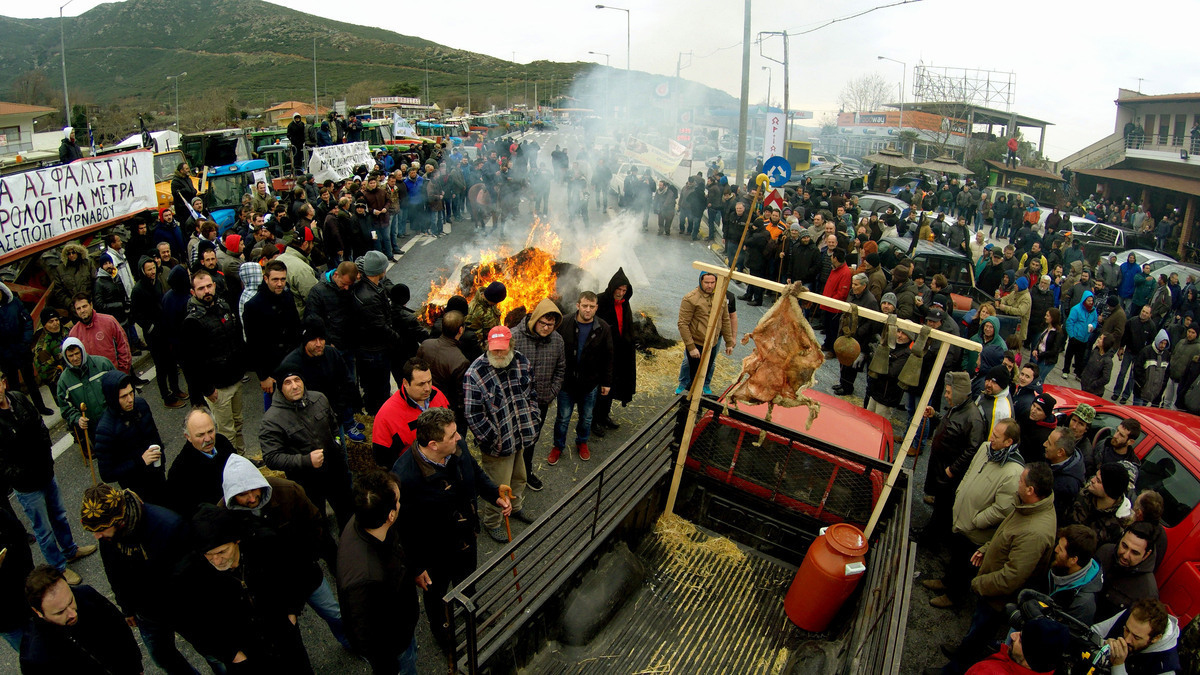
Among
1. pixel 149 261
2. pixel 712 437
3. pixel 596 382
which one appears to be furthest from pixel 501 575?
pixel 149 261

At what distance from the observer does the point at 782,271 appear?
43.3 ft

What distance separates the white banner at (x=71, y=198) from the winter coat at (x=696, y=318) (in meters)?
9.30

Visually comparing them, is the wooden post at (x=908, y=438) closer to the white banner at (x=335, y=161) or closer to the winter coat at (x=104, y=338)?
the winter coat at (x=104, y=338)

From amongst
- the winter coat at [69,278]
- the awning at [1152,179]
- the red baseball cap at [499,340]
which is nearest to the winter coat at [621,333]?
the red baseball cap at [499,340]

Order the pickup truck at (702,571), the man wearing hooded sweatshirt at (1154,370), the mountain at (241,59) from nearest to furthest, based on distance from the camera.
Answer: the pickup truck at (702,571) < the man wearing hooded sweatshirt at (1154,370) < the mountain at (241,59)

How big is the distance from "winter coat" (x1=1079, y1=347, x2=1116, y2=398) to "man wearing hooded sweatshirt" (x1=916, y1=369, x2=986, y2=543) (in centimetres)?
514

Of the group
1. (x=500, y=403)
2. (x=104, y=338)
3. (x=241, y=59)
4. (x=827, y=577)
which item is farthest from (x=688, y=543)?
(x=241, y=59)

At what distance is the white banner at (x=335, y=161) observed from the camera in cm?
1827

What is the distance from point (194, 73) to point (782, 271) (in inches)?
5320

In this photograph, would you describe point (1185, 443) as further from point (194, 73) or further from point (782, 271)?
point (194, 73)

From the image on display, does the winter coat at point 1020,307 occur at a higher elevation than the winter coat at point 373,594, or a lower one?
higher

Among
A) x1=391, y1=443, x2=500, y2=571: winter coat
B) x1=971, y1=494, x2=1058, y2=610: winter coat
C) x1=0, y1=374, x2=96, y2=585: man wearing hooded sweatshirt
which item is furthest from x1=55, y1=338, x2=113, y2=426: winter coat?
x1=971, y1=494, x2=1058, y2=610: winter coat

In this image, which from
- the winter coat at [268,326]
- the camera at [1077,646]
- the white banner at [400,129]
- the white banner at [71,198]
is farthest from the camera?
the white banner at [400,129]

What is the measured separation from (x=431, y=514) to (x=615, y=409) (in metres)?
4.58
